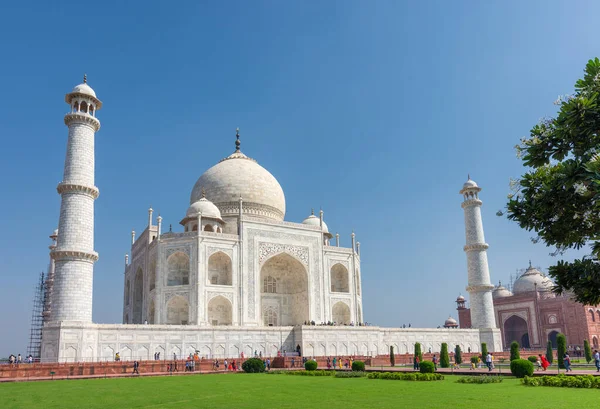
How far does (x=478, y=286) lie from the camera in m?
32.2

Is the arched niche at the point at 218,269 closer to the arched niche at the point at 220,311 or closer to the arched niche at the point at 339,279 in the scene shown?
the arched niche at the point at 220,311

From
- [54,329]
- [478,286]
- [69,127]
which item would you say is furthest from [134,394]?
[478,286]

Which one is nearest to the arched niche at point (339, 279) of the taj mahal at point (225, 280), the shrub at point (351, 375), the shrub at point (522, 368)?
the taj mahal at point (225, 280)

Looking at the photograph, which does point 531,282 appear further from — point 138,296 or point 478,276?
point 138,296

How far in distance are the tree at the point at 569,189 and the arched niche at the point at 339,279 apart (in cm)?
2712

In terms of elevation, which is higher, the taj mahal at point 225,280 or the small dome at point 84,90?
the small dome at point 84,90

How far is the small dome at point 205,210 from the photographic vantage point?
29.5 m

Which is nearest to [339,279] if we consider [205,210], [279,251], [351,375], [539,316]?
[279,251]

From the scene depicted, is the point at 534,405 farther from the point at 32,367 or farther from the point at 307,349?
the point at 307,349

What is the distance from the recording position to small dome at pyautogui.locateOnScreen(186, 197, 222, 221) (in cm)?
2949

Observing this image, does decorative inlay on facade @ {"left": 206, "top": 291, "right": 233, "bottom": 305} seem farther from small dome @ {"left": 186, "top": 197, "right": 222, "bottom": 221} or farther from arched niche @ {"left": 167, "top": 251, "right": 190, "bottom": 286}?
small dome @ {"left": 186, "top": 197, "right": 222, "bottom": 221}

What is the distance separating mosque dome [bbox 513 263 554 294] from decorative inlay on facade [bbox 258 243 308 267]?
20504 mm

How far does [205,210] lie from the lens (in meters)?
29.6

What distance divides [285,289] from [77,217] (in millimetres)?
13353
